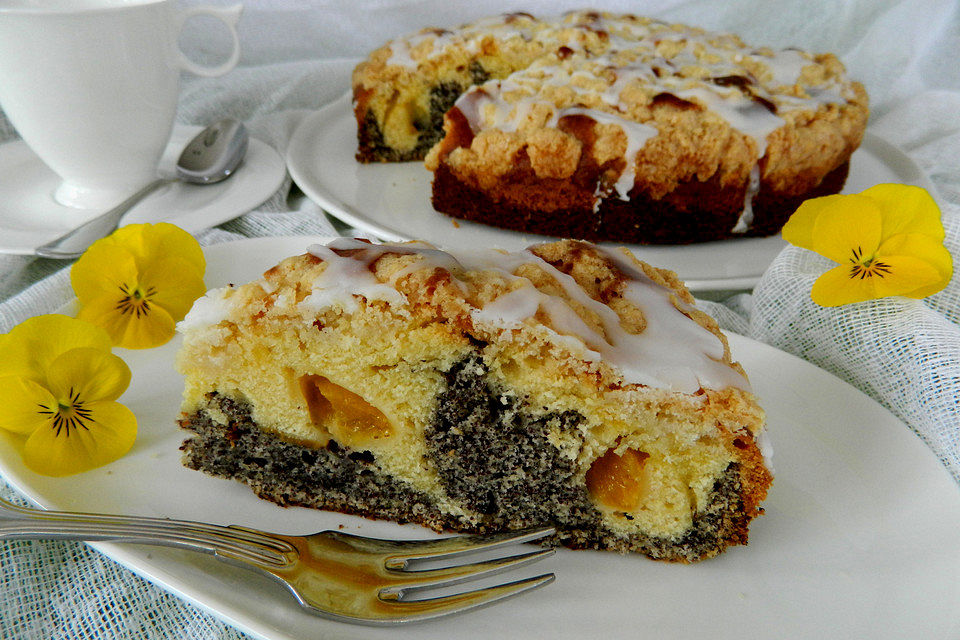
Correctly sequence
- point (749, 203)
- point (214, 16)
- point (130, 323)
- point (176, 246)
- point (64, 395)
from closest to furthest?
1. point (64, 395)
2. point (130, 323)
3. point (176, 246)
4. point (749, 203)
5. point (214, 16)

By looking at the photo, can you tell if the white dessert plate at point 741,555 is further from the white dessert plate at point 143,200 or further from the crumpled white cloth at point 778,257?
the white dessert plate at point 143,200

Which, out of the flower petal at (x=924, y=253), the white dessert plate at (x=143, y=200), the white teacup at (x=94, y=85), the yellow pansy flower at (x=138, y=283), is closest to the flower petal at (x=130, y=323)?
the yellow pansy flower at (x=138, y=283)

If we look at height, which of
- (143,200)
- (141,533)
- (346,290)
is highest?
(346,290)

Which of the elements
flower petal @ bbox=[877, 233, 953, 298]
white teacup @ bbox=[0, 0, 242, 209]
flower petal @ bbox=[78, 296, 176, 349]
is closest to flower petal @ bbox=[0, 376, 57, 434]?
flower petal @ bbox=[78, 296, 176, 349]

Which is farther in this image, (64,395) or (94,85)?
(94,85)

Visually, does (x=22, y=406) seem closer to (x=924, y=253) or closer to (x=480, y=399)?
(x=480, y=399)

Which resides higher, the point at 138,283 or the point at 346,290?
the point at 346,290

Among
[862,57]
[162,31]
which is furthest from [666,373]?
[862,57]

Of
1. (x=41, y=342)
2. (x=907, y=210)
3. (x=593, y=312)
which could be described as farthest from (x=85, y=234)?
(x=907, y=210)
